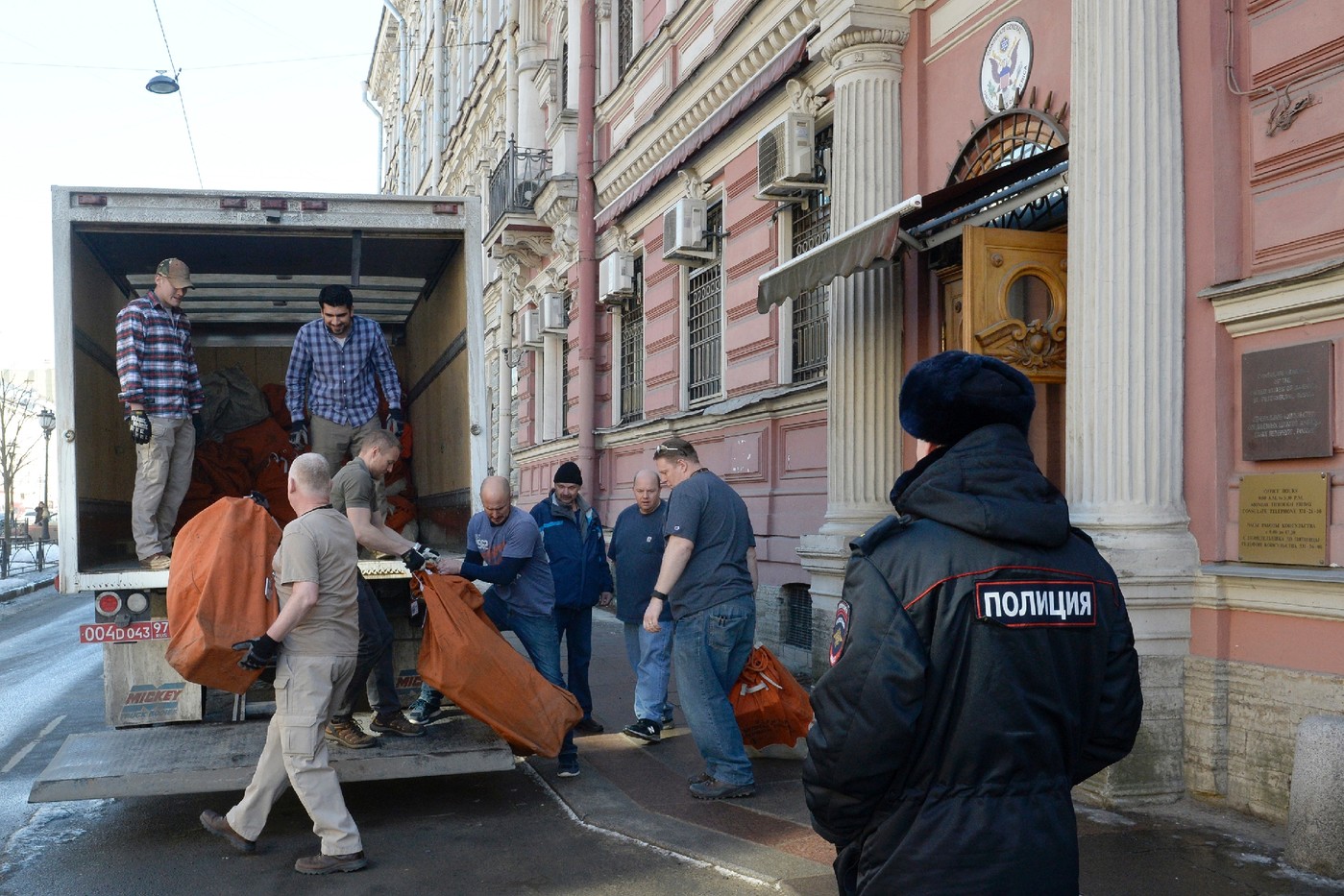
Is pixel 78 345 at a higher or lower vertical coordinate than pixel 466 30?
lower

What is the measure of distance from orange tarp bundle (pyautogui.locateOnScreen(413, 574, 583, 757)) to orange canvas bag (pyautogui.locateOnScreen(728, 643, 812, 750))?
3.03 ft

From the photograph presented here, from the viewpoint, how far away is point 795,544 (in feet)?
35.7

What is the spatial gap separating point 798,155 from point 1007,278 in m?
3.97

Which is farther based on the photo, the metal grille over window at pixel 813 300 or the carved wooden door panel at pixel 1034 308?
the metal grille over window at pixel 813 300

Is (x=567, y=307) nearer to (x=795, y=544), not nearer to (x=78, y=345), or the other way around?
(x=795, y=544)

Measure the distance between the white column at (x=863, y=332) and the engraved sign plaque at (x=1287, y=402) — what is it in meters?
3.20

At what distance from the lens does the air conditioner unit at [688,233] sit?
13.0m

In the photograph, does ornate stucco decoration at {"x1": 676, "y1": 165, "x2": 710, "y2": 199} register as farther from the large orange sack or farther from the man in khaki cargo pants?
the man in khaki cargo pants

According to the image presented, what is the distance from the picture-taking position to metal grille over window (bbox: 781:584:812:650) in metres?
10.9

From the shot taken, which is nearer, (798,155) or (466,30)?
(798,155)

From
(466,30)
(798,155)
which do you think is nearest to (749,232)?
(798,155)

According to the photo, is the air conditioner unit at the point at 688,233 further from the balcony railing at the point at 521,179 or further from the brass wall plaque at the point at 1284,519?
the brass wall plaque at the point at 1284,519

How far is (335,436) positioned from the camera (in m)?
7.82

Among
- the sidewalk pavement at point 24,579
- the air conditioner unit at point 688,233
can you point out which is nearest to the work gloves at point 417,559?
the air conditioner unit at point 688,233
